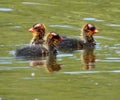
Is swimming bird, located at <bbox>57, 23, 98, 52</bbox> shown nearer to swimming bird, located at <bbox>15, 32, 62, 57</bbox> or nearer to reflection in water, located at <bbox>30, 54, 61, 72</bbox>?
swimming bird, located at <bbox>15, 32, 62, 57</bbox>

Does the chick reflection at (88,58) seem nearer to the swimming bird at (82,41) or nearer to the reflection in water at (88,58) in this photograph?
the reflection in water at (88,58)

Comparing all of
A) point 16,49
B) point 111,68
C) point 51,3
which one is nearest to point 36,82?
point 111,68

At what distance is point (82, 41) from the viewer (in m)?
16.3

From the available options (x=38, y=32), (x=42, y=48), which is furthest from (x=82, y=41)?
(x=42, y=48)

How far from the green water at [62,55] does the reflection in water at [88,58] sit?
0.09 meters

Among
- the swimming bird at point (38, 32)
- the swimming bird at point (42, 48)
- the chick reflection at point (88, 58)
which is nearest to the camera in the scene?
the chick reflection at point (88, 58)

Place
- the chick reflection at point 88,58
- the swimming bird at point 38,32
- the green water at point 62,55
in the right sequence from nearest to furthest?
the green water at point 62,55, the chick reflection at point 88,58, the swimming bird at point 38,32

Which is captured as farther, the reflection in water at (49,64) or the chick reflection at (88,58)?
the chick reflection at (88,58)

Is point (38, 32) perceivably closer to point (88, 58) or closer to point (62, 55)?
point (62, 55)

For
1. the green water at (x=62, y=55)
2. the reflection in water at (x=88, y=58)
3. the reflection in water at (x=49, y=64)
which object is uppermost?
the green water at (x=62, y=55)

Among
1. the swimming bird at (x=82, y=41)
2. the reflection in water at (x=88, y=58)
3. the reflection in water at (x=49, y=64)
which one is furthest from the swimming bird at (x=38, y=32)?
the reflection in water at (x=49, y=64)

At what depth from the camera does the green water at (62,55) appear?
37.5 feet

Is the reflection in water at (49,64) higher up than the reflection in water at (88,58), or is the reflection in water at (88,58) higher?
the reflection in water at (49,64)

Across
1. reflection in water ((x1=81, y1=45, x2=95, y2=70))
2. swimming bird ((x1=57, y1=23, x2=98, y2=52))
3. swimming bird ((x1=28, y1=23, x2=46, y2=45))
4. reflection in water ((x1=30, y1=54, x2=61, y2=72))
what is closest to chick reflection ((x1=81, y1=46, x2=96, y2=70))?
reflection in water ((x1=81, y1=45, x2=95, y2=70))
